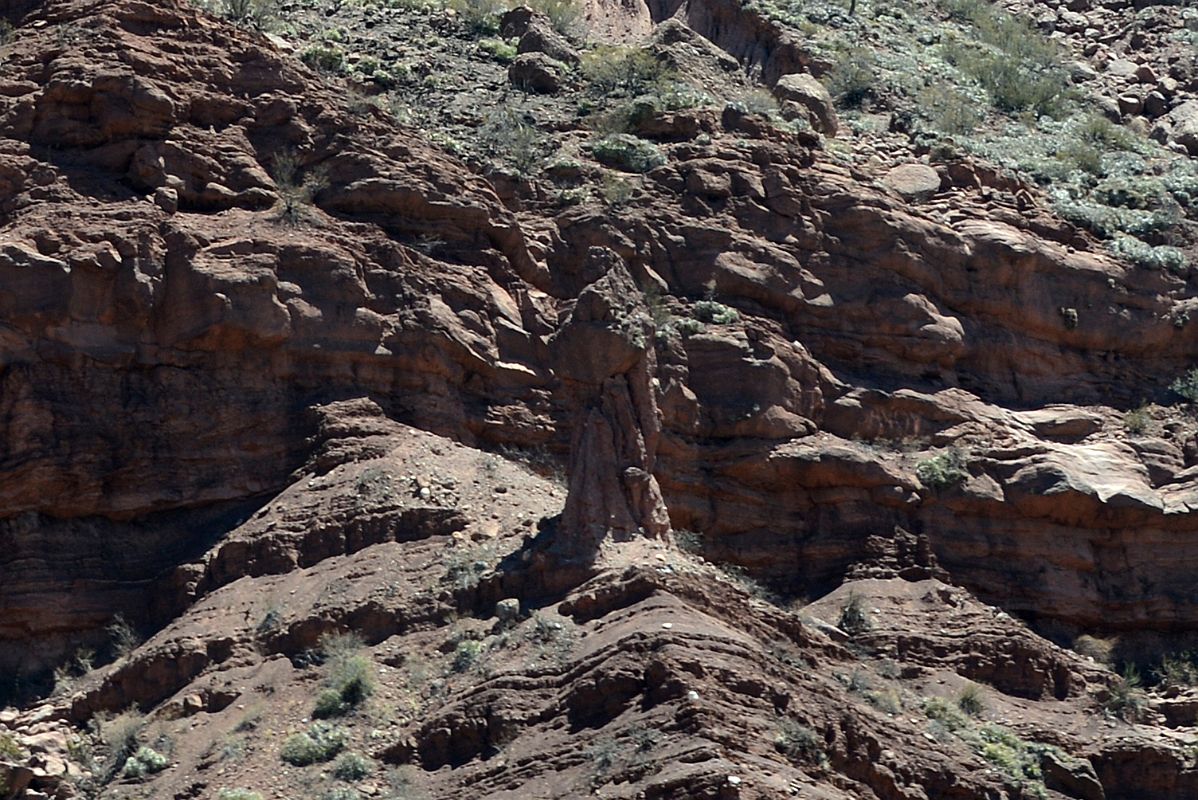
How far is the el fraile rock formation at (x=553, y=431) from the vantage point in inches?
1335

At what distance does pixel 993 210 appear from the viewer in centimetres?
4703

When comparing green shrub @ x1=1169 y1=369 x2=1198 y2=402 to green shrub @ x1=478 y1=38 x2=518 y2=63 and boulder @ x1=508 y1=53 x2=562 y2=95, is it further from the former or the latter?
green shrub @ x1=478 y1=38 x2=518 y2=63

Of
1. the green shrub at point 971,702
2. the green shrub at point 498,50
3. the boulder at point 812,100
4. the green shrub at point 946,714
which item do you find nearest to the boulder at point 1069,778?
the green shrub at point 946,714

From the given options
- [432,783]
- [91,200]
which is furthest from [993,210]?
[432,783]

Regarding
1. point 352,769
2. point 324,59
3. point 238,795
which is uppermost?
point 324,59

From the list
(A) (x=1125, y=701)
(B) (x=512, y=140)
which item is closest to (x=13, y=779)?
(B) (x=512, y=140)

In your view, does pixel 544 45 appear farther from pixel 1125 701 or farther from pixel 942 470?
pixel 1125 701

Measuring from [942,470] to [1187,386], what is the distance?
219 inches

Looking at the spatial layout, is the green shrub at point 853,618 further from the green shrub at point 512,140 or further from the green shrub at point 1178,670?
the green shrub at point 512,140

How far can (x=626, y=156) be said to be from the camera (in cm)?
4534

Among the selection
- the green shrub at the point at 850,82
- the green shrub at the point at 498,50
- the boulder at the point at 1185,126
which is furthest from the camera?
the boulder at the point at 1185,126

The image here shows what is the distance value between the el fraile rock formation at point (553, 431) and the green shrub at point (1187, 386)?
0.27 feet

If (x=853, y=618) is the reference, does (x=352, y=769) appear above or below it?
below

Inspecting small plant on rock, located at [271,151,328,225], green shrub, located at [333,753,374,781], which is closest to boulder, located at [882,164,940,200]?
small plant on rock, located at [271,151,328,225]
